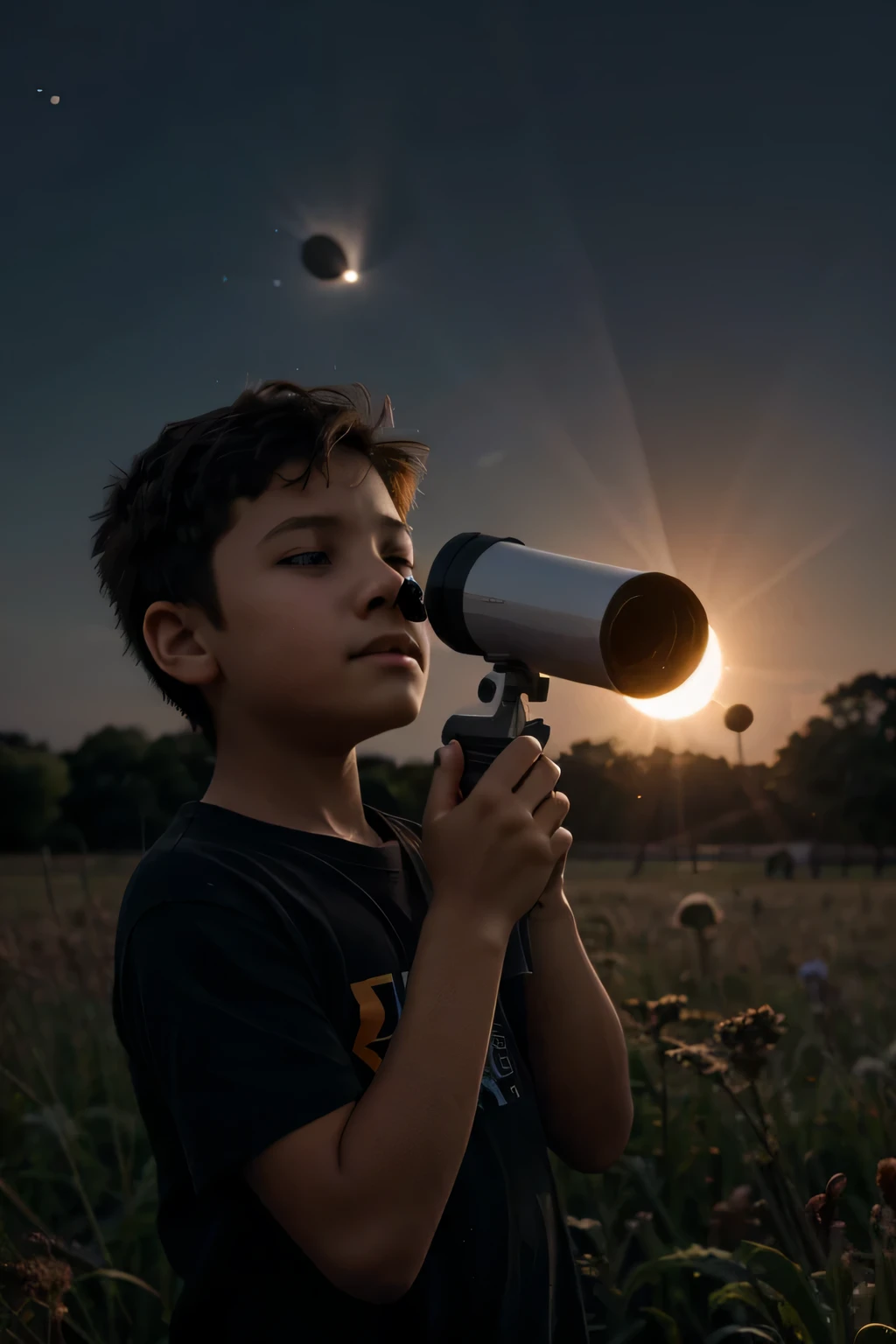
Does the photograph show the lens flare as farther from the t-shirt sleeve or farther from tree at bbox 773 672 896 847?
tree at bbox 773 672 896 847

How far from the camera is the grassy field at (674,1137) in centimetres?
180

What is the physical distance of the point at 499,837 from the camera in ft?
4.08

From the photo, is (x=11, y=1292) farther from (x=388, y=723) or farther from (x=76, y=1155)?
(x=388, y=723)

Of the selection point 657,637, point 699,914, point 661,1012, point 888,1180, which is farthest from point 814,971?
point 657,637

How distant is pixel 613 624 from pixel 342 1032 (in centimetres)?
59

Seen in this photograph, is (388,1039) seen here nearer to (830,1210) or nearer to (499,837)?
(499,837)

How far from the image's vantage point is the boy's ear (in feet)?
4.73

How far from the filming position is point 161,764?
9.13ft

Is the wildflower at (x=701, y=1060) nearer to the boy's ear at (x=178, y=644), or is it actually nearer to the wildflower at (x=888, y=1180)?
the wildflower at (x=888, y=1180)

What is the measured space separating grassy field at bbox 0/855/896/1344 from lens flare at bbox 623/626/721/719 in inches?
31.6

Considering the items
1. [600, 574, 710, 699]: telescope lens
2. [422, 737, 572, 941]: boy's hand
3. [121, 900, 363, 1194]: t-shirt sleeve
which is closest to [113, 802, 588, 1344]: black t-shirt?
[121, 900, 363, 1194]: t-shirt sleeve

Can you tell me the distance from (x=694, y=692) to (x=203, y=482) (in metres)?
0.76

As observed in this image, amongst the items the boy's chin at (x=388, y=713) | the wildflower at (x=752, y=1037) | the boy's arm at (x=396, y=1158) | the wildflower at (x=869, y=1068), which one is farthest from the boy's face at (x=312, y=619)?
A: the wildflower at (x=869, y=1068)

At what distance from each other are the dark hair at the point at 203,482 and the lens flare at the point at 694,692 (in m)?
0.46
